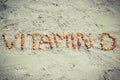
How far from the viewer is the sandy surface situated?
3137 millimetres

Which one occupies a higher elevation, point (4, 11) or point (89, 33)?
point (4, 11)

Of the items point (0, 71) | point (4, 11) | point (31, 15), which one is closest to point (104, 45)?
point (31, 15)

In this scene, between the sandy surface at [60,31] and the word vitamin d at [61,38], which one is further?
the word vitamin d at [61,38]

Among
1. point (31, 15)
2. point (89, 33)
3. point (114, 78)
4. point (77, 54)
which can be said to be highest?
point (31, 15)

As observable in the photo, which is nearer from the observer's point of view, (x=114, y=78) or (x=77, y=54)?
(x=114, y=78)

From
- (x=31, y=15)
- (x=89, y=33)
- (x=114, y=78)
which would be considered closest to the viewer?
(x=114, y=78)

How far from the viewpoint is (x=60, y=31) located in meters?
3.70

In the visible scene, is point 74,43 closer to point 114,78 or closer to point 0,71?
point 114,78

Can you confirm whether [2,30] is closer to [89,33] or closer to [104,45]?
[89,33]

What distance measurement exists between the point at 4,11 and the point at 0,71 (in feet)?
4.50

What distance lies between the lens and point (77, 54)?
3.38m

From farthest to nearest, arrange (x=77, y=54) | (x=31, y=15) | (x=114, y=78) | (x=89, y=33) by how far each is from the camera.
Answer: (x=31, y=15), (x=89, y=33), (x=77, y=54), (x=114, y=78)

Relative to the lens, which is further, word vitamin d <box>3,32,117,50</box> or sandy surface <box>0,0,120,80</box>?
word vitamin d <box>3,32,117,50</box>

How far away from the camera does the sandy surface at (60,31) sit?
3.14 meters
